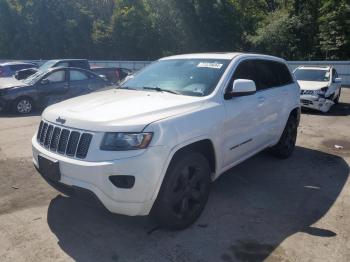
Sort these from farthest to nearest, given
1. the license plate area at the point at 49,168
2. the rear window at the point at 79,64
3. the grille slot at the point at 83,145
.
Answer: the rear window at the point at 79,64, the license plate area at the point at 49,168, the grille slot at the point at 83,145

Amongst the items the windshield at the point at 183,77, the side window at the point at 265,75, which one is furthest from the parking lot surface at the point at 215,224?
the windshield at the point at 183,77

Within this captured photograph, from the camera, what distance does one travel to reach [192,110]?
4129mm

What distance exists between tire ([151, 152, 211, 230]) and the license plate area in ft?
3.28

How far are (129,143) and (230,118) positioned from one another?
1.49m

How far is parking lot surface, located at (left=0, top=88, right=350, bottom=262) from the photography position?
3.73 meters

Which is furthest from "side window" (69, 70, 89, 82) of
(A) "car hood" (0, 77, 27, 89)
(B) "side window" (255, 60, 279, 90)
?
(B) "side window" (255, 60, 279, 90)

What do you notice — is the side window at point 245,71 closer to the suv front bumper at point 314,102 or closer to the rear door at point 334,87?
the suv front bumper at point 314,102

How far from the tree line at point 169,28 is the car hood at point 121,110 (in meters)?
25.6

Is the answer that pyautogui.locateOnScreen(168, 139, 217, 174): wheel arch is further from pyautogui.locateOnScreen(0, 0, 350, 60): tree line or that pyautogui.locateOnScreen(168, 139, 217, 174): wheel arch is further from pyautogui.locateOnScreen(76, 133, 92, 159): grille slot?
pyautogui.locateOnScreen(0, 0, 350, 60): tree line

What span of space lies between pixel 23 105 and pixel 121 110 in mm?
8891

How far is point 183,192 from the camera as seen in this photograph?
→ 4.06 meters

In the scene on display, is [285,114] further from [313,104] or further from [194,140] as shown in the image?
[313,104]

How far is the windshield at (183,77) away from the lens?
4.68 metres

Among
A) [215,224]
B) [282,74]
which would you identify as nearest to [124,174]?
[215,224]
